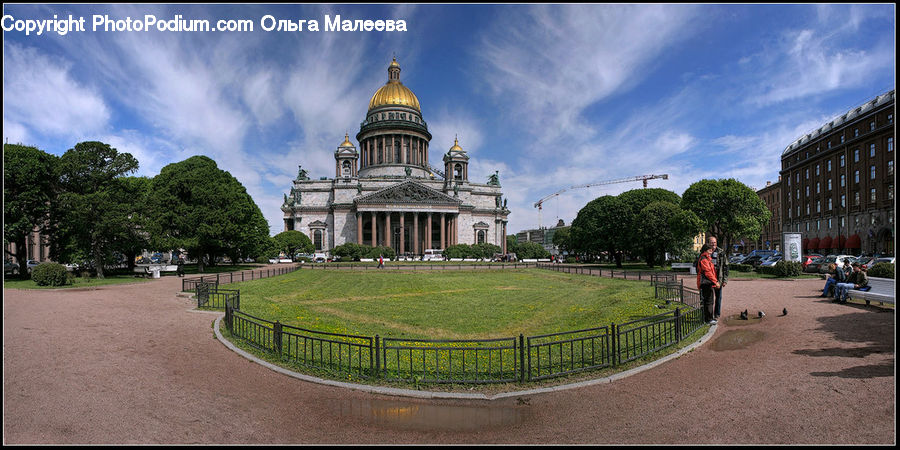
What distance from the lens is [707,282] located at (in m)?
12.0

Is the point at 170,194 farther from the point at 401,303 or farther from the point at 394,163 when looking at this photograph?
the point at 394,163

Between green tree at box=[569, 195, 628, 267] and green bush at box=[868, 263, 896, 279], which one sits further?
green tree at box=[569, 195, 628, 267]

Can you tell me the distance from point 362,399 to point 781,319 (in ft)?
42.8

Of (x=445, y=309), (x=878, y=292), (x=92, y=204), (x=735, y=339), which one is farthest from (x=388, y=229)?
(x=735, y=339)

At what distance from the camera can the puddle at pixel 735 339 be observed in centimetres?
1000

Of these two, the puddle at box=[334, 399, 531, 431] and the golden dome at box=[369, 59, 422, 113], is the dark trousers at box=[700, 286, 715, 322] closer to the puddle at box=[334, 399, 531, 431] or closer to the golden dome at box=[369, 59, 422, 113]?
the puddle at box=[334, 399, 531, 431]

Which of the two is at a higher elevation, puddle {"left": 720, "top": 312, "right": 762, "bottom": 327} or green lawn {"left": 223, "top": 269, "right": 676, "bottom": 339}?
puddle {"left": 720, "top": 312, "right": 762, "bottom": 327}

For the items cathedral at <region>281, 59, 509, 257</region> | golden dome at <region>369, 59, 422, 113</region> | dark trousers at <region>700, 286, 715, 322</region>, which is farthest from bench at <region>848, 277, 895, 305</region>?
golden dome at <region>369, 59, 422, 113</region>

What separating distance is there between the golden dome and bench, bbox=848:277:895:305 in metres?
87.3

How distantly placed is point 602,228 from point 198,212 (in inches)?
1764

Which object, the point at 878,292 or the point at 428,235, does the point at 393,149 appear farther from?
the point at 878,292

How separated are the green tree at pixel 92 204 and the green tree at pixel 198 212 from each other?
2748mm

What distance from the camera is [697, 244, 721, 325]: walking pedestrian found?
12.0 metres

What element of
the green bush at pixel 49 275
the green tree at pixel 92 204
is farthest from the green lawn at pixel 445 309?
the green tree at pixel 92 204
